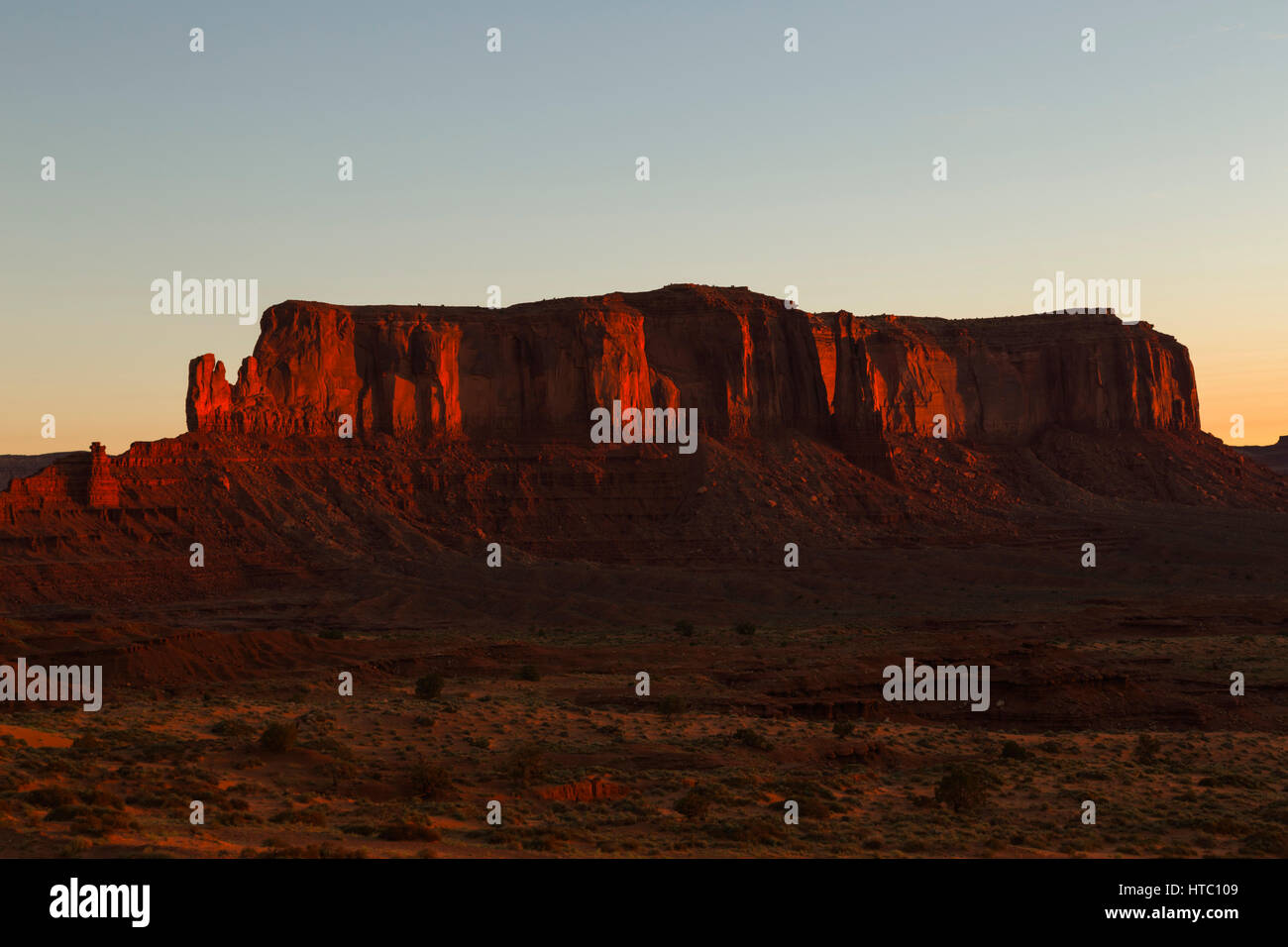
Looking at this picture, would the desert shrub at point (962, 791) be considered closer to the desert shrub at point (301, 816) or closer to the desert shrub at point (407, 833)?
the desert shrub at point (407, 833)

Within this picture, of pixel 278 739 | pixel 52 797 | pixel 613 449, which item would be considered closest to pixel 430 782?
pixel 278 739

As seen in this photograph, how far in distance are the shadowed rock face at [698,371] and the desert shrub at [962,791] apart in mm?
74296

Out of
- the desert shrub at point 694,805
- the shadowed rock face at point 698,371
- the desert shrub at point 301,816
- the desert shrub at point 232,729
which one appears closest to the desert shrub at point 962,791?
the desert shrub at point 694,805

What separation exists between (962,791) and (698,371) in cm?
8829

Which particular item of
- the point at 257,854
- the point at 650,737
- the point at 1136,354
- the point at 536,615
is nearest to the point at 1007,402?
the point at 1136,354

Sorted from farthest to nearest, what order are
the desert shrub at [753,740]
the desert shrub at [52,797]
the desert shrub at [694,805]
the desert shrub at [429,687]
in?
the desert shrub at [429,687]
the desert shrub at [753,740]
the desert shrub at [694,805]
the desert shrub at [52,797]

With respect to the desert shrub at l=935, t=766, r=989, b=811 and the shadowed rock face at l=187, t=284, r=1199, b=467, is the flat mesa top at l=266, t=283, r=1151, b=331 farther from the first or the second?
the desert shrub at l=935, t=766, r=989, b=811

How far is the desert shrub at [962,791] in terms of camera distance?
2391cm

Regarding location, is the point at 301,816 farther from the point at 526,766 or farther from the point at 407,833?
the point at 526,766

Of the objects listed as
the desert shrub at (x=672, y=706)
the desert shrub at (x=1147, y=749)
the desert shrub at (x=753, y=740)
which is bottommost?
the desert shrub at (x=1147, y=749)

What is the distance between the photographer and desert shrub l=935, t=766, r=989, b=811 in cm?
2391

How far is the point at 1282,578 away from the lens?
8269cm

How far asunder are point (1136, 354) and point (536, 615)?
8178cm

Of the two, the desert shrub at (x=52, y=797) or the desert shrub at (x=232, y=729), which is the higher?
the desert shrub at (x=52, y=797)
